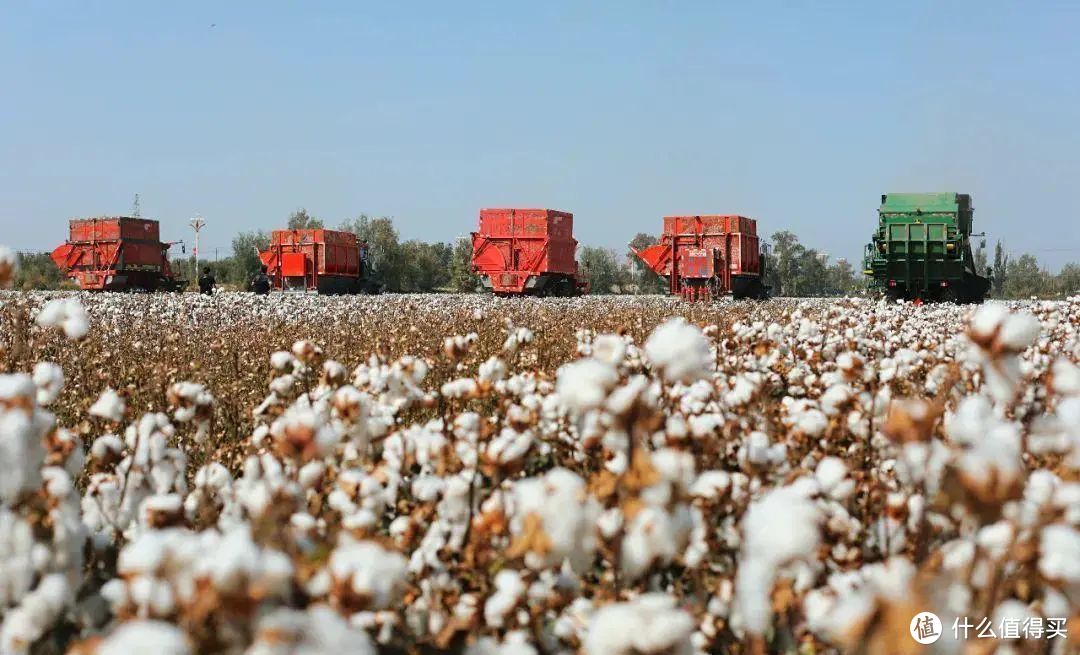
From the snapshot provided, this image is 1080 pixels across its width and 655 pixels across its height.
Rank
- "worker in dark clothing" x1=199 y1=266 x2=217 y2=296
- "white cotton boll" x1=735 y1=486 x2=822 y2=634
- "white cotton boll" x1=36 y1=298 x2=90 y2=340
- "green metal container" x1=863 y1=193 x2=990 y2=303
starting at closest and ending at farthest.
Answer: "white cotton boll" x1=735 y1=486 x2=822 y2=634 < "white cotton boll" x1=36 y1=298 x2=90 y2=340 < "green metal container" x1=863 y1=193 x2=990 y2=303 < "worker in dark clothing" x1=199 y1=266 x2=217 y2=296

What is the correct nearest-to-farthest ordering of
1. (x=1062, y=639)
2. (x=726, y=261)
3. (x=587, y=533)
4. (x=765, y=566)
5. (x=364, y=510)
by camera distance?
(x=765, y=566) < (x=587, y=533) < (x=1062, y=639) < (x=364, y=510) < (x=726, y=261)

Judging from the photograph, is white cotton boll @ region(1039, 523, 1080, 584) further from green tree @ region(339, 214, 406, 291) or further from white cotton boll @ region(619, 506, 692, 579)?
green tree @ region(339, 214, 406, 291)

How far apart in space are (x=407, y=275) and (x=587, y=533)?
64540mm

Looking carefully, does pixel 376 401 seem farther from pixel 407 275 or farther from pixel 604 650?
pixel 407 275

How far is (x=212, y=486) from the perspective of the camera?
120 inches

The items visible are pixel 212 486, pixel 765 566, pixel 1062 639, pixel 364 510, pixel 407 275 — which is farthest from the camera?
pixel 407 275

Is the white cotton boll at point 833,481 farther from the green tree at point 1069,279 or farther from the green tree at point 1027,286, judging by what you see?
the green tree at point 1069,279

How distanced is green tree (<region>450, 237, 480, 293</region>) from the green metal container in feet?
110

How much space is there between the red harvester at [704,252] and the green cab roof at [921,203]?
5.23 meters

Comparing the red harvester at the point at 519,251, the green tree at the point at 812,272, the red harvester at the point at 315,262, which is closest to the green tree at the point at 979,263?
the red harvester at the point at 519,251

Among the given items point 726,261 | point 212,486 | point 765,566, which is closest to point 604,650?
point 765,566

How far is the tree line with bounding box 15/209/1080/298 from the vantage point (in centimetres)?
5412

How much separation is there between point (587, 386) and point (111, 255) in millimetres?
34642

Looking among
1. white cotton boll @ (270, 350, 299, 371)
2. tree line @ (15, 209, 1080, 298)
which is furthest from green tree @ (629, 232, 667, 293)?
white cotton boll @ (270, 350, 299, 371)
